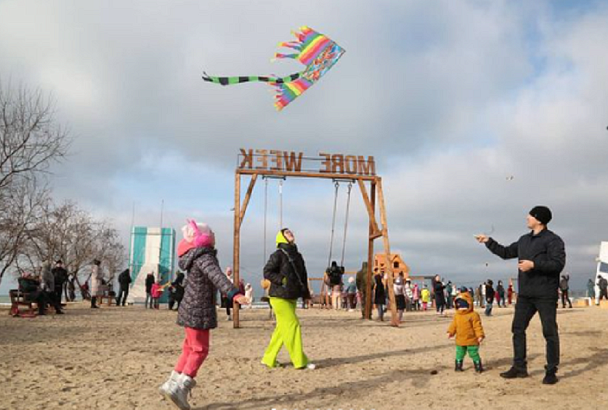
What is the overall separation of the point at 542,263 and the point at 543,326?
836 mm

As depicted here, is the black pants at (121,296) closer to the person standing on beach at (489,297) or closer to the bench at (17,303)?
the bench at (17,303)

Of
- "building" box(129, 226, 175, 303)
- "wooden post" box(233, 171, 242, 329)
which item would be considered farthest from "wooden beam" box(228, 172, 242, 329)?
"building" box(129, 226, 175, 303)

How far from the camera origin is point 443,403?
5.36 metres

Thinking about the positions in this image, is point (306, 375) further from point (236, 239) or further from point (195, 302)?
point (236, 239)

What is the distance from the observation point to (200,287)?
17.5 feet

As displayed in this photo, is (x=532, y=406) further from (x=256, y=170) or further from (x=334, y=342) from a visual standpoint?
(x=256, y=170)

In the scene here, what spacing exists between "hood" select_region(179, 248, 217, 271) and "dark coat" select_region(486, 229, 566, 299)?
4001 mm

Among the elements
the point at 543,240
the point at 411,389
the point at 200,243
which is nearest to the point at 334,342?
the point at 411,389

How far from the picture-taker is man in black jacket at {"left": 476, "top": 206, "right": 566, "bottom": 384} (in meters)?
6.22

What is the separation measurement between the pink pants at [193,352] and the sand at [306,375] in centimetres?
50

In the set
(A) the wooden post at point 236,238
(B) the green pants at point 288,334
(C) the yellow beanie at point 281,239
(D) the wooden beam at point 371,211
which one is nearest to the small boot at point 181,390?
(B) the green pants at point 288,334

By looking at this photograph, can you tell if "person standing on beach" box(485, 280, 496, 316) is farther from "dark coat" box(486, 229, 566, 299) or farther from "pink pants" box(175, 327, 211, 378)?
"pink pants" box(175, 327, 211, 378)

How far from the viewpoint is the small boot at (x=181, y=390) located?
489 cm

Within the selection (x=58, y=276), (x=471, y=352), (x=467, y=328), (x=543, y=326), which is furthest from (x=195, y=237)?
(x=58, y=276)
